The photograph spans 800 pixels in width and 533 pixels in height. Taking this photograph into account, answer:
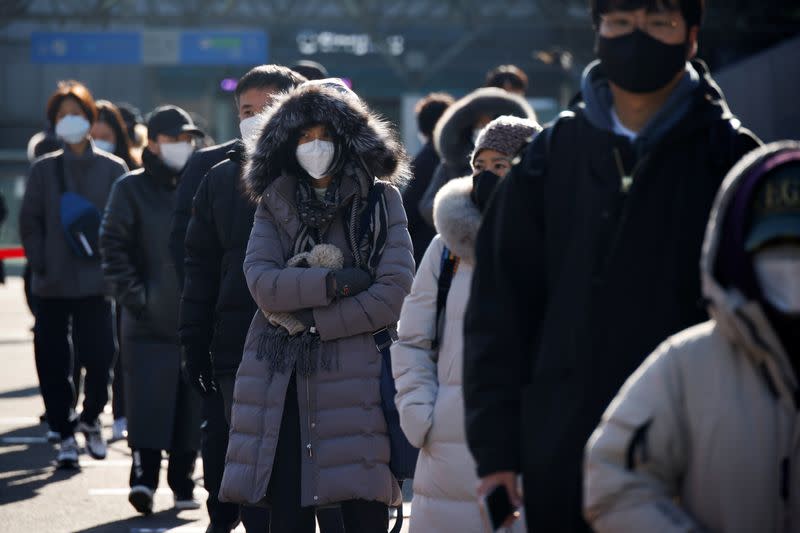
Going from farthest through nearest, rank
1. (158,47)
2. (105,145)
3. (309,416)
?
(158,47)
(105,145)
(309,416)

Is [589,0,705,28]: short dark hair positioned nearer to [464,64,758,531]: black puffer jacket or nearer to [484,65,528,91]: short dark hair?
[464,64,758,531]: black puffer jacket

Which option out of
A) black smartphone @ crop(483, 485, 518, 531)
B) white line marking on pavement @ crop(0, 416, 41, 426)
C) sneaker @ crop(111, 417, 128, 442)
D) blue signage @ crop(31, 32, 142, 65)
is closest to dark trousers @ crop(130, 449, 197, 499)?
sneaker @ crop(111, 417, 128, 442)

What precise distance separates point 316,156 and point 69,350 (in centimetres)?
445

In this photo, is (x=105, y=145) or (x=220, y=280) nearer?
(x=220, y=280)

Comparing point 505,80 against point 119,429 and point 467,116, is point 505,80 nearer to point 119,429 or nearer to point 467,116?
point 467,116

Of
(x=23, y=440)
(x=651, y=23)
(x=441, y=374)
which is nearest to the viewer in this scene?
(x=651, y=23)

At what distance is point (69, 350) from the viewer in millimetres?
9125

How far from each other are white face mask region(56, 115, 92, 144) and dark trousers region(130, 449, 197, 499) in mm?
2413

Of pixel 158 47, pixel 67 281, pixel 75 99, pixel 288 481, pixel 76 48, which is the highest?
pixel 76 48

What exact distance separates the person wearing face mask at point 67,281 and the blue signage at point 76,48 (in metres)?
31.9

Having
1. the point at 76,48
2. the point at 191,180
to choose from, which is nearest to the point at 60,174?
the point at 191,180

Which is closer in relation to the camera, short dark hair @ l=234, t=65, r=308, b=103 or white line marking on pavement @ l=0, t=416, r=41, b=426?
short dark hair @ l=234, t=65, r=308, b=103

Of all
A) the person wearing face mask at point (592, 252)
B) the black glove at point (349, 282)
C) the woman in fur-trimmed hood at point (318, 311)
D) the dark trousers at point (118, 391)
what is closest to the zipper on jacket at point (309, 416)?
the woman in fur-trimmed hood at point (318, 311)

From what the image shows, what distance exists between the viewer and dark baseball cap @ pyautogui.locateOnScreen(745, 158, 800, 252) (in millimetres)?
2520
